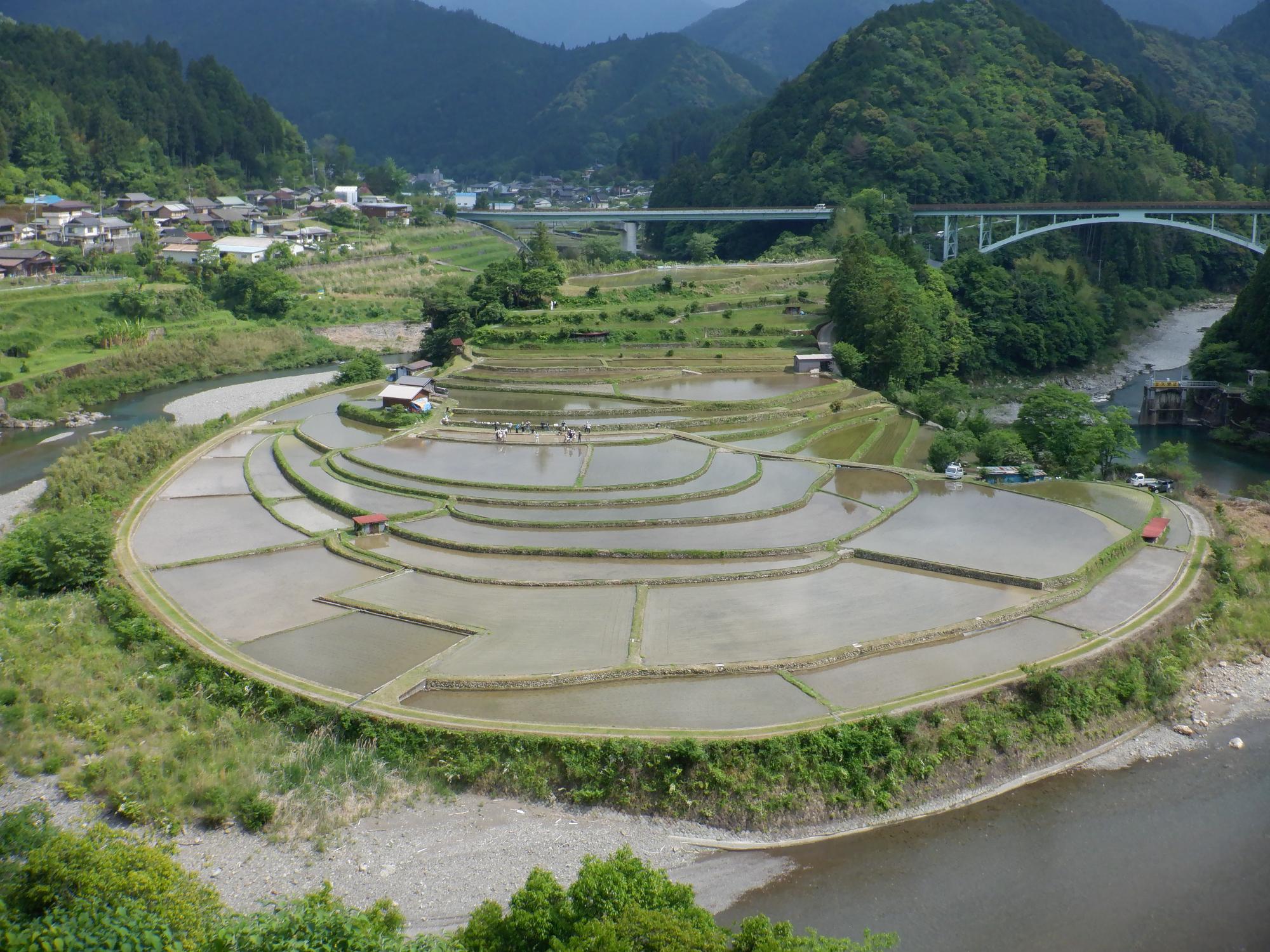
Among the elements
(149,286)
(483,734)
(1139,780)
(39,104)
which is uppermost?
(39,104)

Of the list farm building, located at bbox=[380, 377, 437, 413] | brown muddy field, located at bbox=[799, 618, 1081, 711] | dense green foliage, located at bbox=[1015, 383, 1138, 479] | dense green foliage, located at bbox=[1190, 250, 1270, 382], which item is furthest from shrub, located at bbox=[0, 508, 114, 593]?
dense green foliage, located at bbox=[1190, 250, 1270, 382]

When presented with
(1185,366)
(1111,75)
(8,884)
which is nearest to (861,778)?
(8,884)

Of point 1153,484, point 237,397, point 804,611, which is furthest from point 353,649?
point 237,397

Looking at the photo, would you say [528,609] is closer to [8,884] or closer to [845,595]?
[845,595]

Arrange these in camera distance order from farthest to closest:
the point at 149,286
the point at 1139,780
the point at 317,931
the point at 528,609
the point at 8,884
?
the point at 149,286
the point at 528,609
the point at 1139,780
the point at 8,884
the point at 317,931

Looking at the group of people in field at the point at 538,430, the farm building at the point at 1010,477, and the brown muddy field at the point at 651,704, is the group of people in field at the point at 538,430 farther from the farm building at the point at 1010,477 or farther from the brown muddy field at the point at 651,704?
the brown muddy field at the point at 651,704

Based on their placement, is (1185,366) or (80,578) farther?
(1185,366)

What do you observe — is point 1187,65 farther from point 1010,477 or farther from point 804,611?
point 804,611
